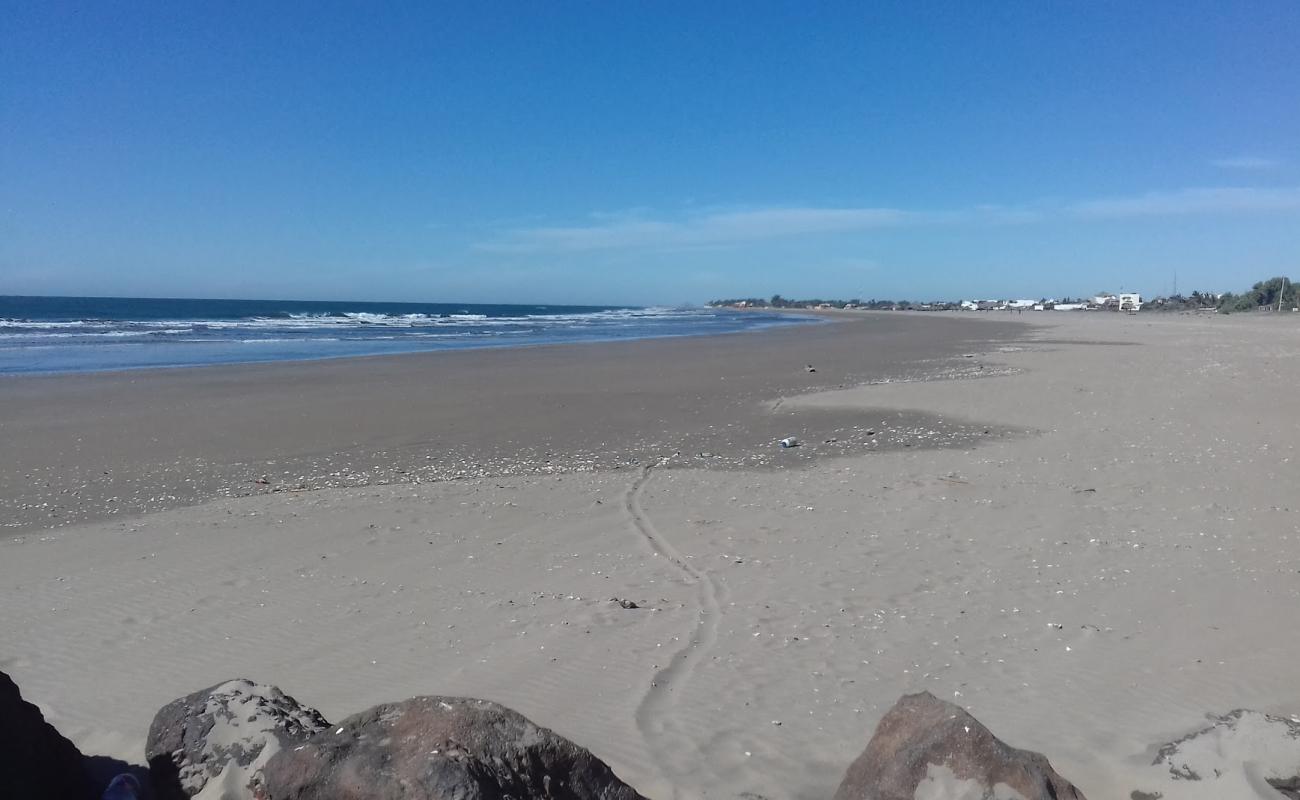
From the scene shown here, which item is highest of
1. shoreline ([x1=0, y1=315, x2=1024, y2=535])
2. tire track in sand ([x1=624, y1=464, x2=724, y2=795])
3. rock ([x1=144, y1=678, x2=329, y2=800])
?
rock ([x1=144, y1=678, x2=329, y2=800])

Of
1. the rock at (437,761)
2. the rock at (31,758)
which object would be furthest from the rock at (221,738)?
the rock at (437,761)

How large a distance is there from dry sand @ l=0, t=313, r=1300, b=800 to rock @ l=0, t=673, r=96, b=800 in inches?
35.0

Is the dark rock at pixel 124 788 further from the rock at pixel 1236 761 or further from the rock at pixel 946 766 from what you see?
the rock at pixel 1236 761

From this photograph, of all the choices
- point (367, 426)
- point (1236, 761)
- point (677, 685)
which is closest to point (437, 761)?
point (677, 685)

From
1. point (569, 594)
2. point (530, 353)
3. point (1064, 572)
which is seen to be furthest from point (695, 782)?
point (530, 353)

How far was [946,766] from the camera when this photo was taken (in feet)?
10.2

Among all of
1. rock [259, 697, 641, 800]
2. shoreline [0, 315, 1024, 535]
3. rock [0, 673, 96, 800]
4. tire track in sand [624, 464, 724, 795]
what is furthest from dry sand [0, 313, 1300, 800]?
rock [259, 697, 641, 800]

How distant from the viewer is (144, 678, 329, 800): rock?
3.40 meters

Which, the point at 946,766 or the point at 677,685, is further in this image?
the point at 677,685

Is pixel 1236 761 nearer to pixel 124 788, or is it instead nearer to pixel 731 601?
pixel 731 601

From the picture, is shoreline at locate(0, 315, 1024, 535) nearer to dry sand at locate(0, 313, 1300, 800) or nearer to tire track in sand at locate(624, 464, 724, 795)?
dry sand at locate(0, 313, 1300, 800)

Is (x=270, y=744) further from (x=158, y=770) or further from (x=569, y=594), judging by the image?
(x=569, y=594)

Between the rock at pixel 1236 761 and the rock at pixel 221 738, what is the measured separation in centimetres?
361

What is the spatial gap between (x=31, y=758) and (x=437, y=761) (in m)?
1.74
